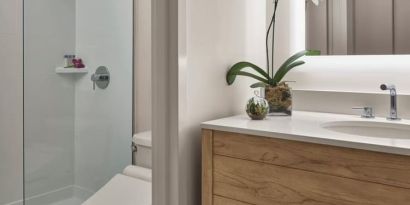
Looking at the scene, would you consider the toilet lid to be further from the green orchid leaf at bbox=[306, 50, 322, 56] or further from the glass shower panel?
the green orchid leaf at bbox=[306, 50, 322, 56]

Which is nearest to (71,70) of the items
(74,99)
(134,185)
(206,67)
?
(74,99)

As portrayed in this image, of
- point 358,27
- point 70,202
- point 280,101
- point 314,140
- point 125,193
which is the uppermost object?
point 358,27

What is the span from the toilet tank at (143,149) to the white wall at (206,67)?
55 cm

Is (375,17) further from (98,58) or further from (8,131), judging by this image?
(8,131)

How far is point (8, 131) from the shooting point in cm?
212

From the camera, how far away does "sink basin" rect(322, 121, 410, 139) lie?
1.18 metres

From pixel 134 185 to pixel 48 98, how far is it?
3.34 ft

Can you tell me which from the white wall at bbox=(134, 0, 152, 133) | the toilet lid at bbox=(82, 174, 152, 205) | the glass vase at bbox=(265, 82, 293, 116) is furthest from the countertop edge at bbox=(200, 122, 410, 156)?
the white wall at bbox=(134, 0, 152, 133)

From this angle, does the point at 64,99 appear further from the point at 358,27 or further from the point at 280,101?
the point at 358,27

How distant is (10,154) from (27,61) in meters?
0.58

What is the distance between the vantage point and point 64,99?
7.68ft

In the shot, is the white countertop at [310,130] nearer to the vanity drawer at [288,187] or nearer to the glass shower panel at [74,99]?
the vanity drawer at [288,187]

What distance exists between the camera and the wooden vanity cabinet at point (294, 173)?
0.87 m

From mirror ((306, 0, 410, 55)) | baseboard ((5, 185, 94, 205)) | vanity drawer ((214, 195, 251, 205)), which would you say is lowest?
baseboard ((5, 185, 94, 205))
